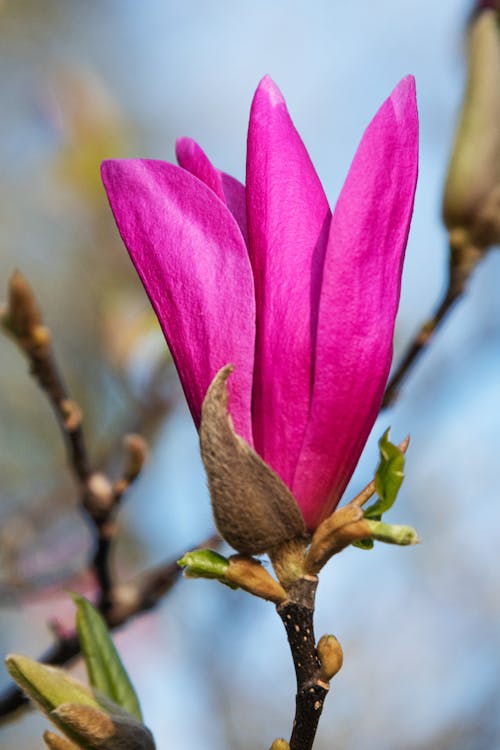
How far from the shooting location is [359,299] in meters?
0.65

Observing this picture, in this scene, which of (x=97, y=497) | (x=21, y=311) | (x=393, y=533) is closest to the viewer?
(x=393, y=533)

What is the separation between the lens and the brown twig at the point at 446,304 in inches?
39.9

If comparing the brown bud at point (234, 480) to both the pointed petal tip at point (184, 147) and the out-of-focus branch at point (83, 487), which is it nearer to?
the pointed petal tip at point (184, 147)

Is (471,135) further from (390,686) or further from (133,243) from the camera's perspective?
(390,686)

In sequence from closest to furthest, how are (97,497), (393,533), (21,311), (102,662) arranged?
(393,533), (102,662), (21,311), (97,497)

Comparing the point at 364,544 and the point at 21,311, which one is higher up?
the point at 21,311

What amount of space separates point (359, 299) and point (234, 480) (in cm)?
14

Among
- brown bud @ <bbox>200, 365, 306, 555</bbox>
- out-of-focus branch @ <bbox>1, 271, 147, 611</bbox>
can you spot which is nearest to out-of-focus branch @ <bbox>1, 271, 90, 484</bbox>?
out-of-focus branch @ <bbox>1, 271, 147, 611</bbox>

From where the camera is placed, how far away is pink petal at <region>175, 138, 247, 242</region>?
69 cm

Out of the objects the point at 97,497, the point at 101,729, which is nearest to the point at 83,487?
the point at 97,497

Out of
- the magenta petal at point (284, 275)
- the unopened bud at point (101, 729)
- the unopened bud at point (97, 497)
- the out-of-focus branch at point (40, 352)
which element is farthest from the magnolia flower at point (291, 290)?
the unopened bud at point (97, 497)

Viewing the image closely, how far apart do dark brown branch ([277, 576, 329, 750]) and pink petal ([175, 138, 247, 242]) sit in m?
0.25

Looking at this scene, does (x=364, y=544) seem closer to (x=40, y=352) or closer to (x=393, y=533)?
(x=393, y=533)

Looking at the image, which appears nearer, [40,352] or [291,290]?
[291,290]
